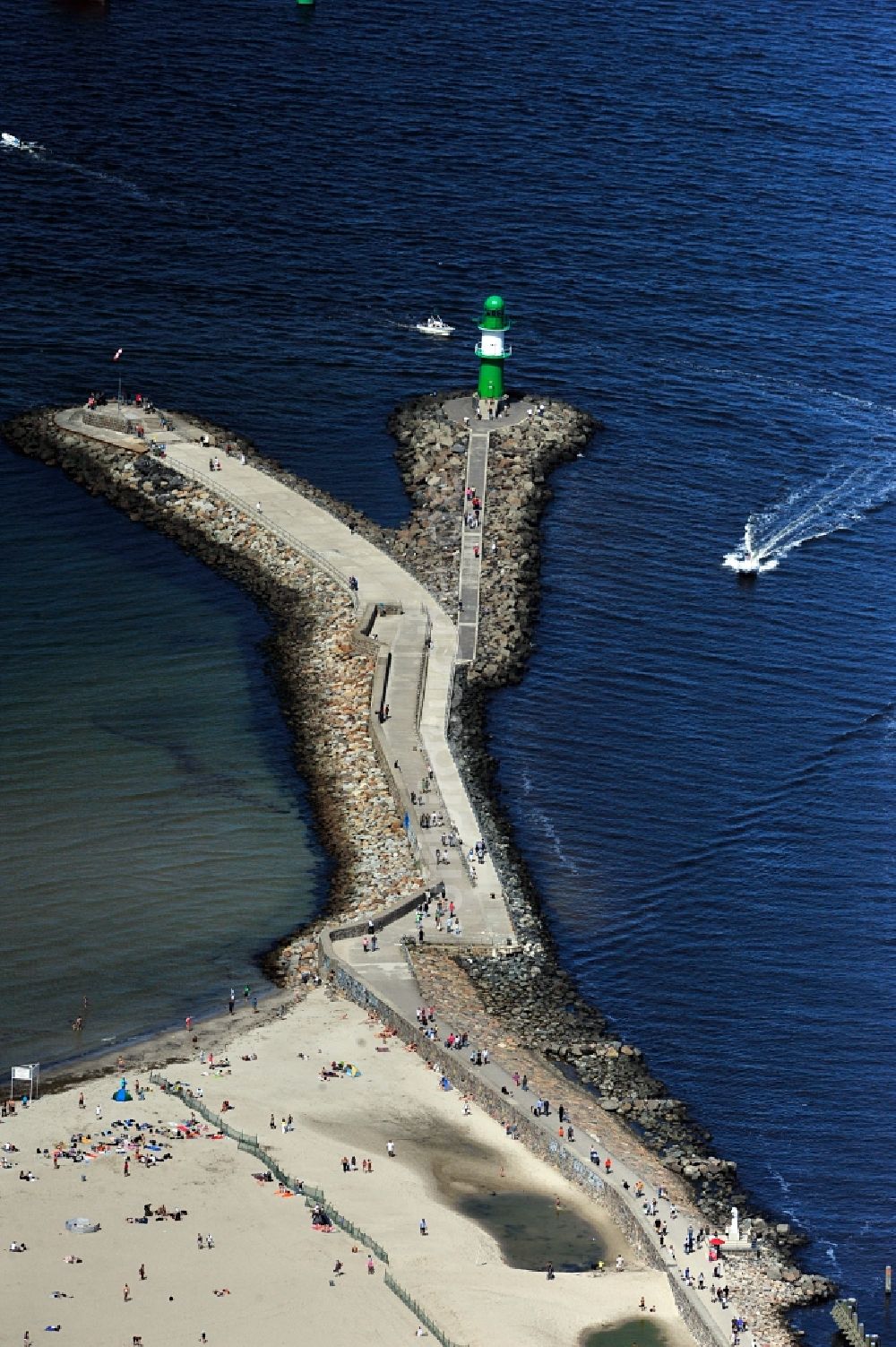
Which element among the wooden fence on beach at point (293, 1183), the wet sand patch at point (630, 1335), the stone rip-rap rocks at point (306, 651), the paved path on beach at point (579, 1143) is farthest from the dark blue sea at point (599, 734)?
the wooden fence on beach at point (293, 1183)

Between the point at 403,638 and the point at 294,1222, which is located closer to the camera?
the point at 294,1222

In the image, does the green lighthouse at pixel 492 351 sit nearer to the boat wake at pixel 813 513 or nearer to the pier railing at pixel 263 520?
the boat wake at pixel 813 513

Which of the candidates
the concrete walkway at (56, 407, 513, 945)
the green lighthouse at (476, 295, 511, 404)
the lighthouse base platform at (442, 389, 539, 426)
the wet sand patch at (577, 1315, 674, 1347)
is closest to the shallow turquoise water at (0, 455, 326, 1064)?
the concrete walkway at (56, 407, 513, 945)

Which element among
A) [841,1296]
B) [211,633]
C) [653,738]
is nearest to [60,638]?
[211,633]

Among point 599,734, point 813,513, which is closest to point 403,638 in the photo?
point 599,734

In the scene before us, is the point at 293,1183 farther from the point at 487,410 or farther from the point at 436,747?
the point at 487,410

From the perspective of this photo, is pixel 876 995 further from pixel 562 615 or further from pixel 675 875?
pixel 562 615
